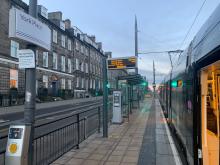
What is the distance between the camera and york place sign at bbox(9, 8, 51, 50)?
382cm

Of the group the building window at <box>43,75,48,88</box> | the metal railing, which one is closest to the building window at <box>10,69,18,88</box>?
the building window at <box>43,75,48,88</box>

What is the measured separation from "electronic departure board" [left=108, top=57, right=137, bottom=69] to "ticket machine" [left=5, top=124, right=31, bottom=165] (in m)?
7.03

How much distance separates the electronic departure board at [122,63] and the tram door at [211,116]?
6.09 metres

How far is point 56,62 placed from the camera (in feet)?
125

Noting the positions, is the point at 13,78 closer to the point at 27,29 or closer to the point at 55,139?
the point at 55,139

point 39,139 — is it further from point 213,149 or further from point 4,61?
point 4,61

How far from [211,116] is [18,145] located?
3385 mm

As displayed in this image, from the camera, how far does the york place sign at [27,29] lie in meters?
3.82

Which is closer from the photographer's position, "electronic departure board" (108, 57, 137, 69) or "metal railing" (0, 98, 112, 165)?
"metal railing" (0, 98, 112, 165)

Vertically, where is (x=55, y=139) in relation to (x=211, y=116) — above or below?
below

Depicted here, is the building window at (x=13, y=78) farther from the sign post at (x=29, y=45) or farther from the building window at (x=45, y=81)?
the sign post at (x=29, y=45)

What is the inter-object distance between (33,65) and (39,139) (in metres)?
1.99

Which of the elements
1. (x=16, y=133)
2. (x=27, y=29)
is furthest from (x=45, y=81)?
(x=16, y=133)

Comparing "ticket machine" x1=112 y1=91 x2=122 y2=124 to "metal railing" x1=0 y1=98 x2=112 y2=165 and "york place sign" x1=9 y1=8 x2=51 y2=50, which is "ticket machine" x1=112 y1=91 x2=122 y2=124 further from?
"york place sign" x1=9 y1=8 x2=51 y2=50
